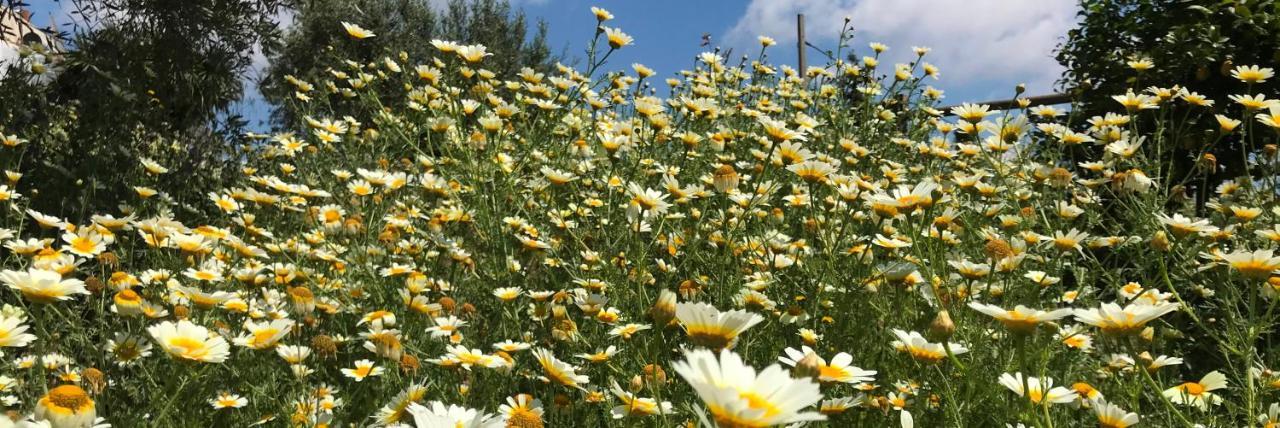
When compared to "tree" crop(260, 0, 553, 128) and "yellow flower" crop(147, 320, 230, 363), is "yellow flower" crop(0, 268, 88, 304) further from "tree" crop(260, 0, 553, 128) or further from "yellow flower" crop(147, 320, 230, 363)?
"tree" crop(260, 0, 553, 128)

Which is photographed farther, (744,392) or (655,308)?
(655,308)

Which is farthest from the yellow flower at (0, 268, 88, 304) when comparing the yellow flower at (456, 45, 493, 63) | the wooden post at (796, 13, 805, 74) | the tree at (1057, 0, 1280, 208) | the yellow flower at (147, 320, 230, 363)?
the wooden post at (796, 13, 805, 74)

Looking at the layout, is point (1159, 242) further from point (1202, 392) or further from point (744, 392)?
point (744, 392)

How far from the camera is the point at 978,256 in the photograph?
282 cm

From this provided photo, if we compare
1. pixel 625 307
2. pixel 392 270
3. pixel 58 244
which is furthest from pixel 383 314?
pixel 58 244

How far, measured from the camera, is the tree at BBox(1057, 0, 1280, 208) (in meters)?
4.04

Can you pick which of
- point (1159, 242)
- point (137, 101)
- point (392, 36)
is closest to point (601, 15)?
point (1159, 242)

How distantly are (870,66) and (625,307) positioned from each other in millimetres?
2362

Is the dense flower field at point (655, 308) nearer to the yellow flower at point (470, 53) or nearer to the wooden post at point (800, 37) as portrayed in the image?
the yellow flower at point (470, 53)

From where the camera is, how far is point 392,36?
11.6 meters

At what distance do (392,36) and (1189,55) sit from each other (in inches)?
380

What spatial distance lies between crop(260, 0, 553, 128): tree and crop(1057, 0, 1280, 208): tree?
668cm

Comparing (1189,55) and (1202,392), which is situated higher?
(1189,55)

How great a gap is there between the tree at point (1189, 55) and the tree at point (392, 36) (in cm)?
668
